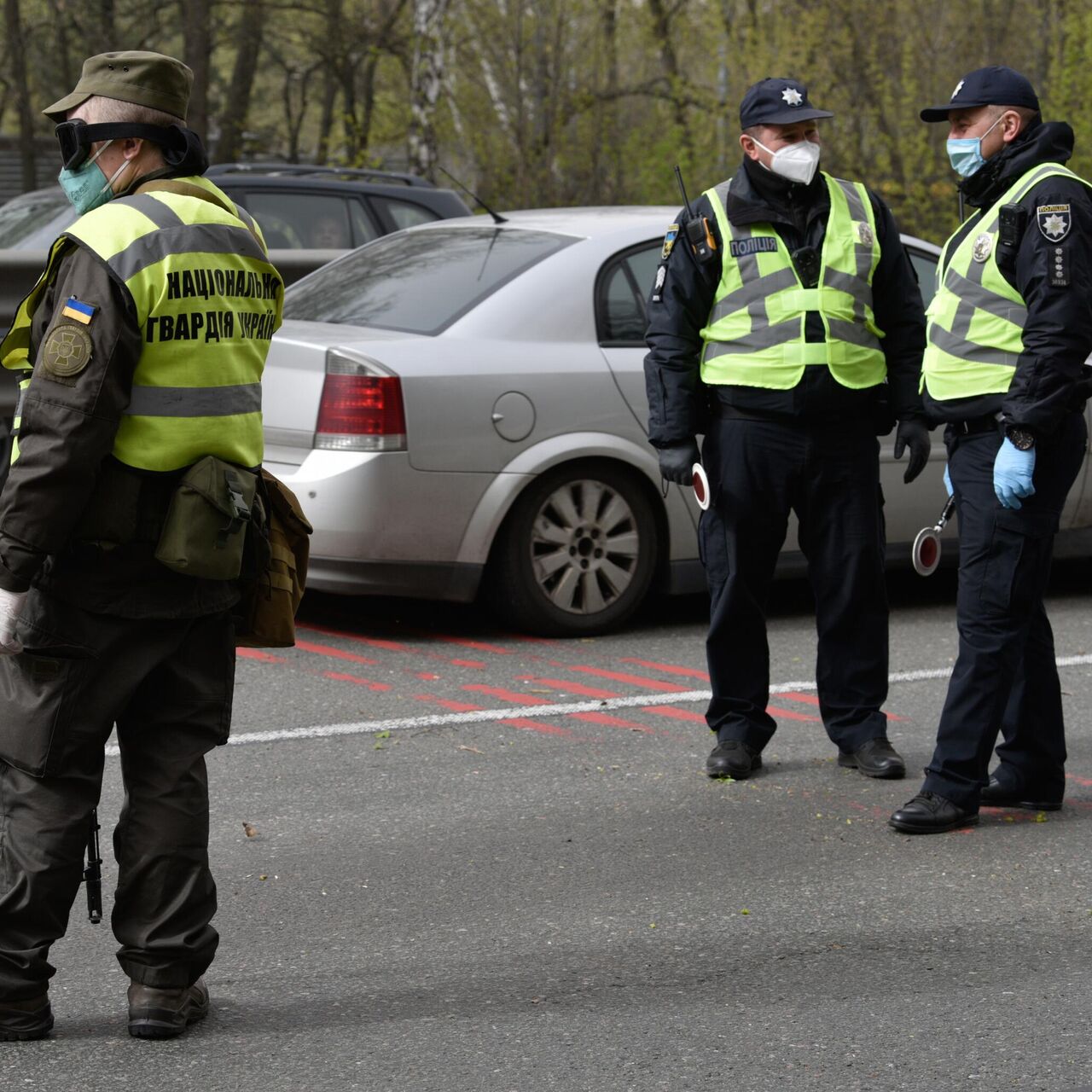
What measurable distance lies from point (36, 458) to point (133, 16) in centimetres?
2199

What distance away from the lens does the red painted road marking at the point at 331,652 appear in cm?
679

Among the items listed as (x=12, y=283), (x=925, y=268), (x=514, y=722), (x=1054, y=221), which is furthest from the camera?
(x=12, y=283)

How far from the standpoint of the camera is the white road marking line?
5754mm

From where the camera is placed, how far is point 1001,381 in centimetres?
474

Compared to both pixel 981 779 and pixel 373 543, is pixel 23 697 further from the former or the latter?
pixel 373 543

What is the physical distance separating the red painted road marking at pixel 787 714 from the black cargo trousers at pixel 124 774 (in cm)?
288

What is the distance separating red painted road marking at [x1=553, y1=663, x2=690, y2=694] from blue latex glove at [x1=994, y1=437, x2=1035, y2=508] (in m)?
1.96

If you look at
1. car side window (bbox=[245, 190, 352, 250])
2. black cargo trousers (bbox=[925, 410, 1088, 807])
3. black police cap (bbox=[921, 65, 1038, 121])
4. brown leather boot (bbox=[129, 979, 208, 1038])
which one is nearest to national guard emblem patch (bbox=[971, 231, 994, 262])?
black police cap (bbox=[921, 65, 1038, 121])

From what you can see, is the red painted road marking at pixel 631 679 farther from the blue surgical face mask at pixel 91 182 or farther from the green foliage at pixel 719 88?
the green foliage at pixel 719 88

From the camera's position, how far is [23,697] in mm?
3389

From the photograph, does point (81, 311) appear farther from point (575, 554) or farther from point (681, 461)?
point (575, 554)

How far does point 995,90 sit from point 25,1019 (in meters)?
3.26

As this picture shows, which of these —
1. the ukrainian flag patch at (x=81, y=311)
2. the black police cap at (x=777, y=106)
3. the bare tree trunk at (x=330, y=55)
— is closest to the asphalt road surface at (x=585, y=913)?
the ukrainian flag patch at (x=81, y=311)

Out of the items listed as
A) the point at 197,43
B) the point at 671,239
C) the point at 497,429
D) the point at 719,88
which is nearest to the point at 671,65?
the point at 719,88
